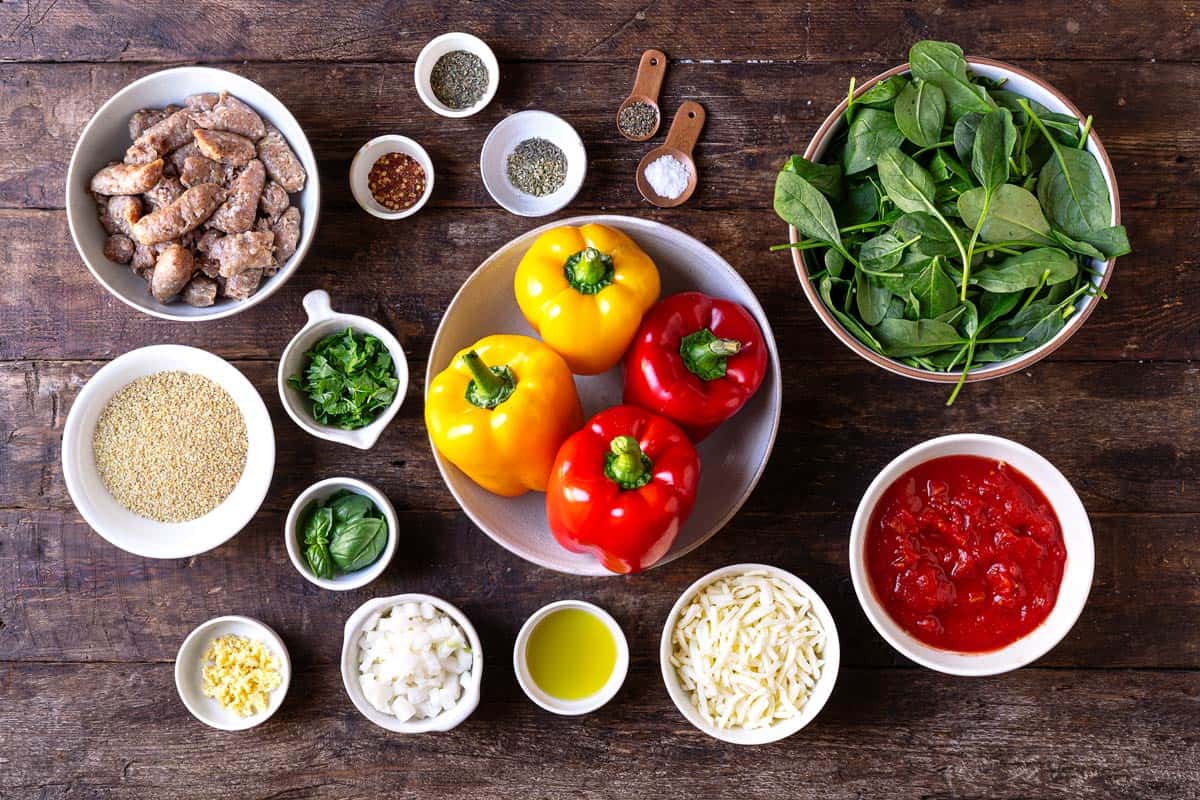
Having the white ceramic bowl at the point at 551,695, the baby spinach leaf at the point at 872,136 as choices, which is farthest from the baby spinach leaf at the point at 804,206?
the white ceramic bowl at the point at 551,695

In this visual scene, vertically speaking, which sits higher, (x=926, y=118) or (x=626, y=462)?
(x=926, y=118)

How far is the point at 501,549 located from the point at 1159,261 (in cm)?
143

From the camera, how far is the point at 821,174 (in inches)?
63.2

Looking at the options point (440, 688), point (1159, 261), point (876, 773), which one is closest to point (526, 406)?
point (440, 688)

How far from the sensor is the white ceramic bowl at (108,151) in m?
1.75

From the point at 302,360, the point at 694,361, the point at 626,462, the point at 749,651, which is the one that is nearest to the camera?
the point at 626,462

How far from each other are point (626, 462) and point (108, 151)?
1.22 meters

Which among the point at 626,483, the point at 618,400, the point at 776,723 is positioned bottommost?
the point at 776,723

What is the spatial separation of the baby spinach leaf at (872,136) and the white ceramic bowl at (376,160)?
0.81 meters

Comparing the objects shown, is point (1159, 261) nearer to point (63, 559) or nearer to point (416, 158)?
point (416, 158)

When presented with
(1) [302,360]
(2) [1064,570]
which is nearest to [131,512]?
(1) [302,360]

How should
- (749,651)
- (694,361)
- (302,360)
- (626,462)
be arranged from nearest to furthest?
(626,462), (694,361), (749,651), (302,360)

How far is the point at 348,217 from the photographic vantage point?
6.10ft

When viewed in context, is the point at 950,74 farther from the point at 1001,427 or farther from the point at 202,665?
the point at 202,665
